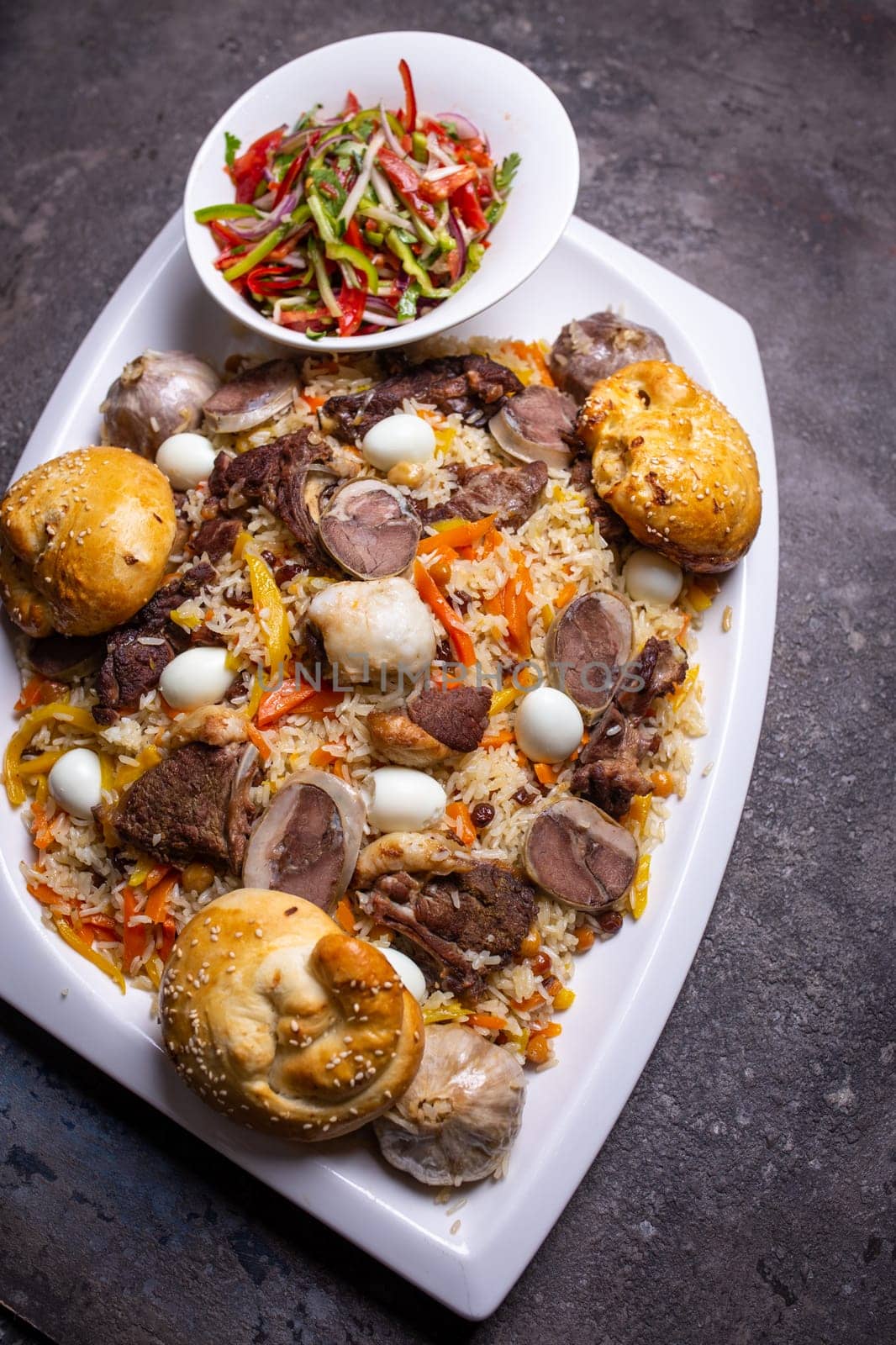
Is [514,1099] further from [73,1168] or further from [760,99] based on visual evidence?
[760,99]

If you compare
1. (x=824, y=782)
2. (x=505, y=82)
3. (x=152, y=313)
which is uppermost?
(x=505, y=82)

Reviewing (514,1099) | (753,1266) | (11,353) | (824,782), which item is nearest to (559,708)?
(514,1099)

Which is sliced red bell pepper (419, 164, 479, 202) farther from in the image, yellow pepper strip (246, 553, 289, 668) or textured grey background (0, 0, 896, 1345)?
yellow pepper strip (246, 553, 289, 668)

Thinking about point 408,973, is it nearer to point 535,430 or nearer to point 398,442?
point 398,442

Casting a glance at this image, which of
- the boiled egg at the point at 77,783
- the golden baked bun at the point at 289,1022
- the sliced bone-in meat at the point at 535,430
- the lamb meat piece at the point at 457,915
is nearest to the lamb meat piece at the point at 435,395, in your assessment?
the sliced bone-in meat at the point at 535,430

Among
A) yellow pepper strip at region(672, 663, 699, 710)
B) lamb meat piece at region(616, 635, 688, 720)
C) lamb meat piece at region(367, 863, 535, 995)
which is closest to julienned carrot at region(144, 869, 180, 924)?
lamb meat piece at region(367, 863, 535, 995)
